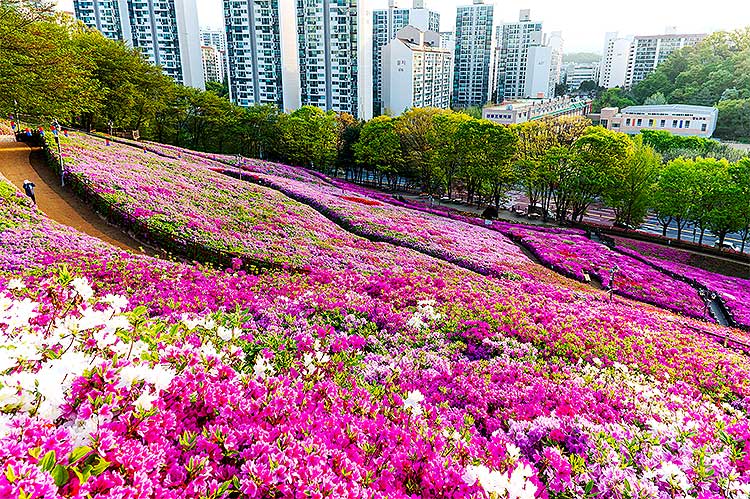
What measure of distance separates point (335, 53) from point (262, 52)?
13.8 meters

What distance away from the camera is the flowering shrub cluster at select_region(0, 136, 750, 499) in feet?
11.0

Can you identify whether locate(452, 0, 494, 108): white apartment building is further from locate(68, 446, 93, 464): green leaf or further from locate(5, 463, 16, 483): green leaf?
locate(5, 463, 16, 483): green leaf

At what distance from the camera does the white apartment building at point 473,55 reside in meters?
137

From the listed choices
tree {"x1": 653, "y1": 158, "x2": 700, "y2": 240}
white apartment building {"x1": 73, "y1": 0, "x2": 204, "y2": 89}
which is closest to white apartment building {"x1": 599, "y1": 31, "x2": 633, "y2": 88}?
white apartment building {"x1": 73, "y1": 0, "x2": 204, "y2": 89}

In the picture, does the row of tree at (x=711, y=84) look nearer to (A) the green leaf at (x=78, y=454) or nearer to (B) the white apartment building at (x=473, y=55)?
(B) the white apartment building at (x=473, y=55)

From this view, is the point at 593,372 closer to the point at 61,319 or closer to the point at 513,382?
the point at 513,382

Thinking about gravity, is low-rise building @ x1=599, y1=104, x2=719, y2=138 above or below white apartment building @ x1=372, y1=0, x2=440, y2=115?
below

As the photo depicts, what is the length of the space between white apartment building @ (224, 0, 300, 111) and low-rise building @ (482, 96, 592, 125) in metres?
40.2

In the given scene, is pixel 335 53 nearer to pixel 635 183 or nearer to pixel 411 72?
pixel 411 72

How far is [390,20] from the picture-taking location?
14175 cm

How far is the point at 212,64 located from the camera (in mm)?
157125

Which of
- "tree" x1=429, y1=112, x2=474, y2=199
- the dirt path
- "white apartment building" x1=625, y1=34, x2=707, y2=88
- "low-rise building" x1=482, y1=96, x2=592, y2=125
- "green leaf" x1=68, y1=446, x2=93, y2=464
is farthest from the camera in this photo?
"white apartment building" x1=625, y1=34, x2=707, y2=88

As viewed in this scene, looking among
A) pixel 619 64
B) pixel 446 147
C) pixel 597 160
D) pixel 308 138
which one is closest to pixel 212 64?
pixel 308 138

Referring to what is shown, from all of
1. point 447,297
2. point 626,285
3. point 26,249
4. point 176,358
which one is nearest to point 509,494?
point 176,358
